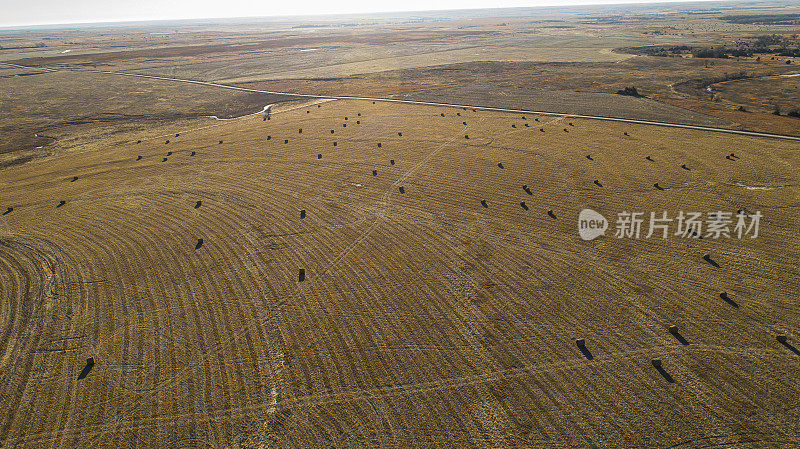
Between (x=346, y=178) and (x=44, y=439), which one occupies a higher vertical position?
(x=346, y=178)

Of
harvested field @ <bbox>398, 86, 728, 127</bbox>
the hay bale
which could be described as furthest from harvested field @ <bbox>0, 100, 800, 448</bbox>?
harvested field @ <bbox>398, 86, 728, 127</bbox>

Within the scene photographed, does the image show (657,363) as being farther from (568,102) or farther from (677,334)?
(568,102)

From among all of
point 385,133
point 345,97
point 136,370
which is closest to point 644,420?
point 136,370

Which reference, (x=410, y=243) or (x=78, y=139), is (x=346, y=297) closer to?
(x=410, y=243)

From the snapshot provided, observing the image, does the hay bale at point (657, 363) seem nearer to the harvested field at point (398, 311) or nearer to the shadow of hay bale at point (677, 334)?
the harvested field at point (398, 311)

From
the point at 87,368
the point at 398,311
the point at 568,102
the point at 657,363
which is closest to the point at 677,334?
the point at 657,363

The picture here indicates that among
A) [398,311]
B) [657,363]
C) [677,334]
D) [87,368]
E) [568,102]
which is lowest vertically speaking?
[657,363]

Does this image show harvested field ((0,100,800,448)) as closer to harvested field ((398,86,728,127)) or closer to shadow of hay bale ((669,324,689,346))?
shadow of hay bale ((669,324,689,346))
